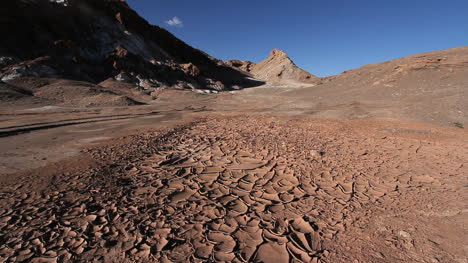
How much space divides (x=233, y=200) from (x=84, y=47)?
27.5m

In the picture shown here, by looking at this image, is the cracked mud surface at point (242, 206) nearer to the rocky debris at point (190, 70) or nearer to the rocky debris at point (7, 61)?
the rocky debris at point (7, 61)

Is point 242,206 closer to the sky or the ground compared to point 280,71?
closer to the ground

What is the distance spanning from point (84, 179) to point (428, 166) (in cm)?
628

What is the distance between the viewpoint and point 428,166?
15.0 feet

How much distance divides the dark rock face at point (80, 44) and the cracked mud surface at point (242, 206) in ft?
63.3

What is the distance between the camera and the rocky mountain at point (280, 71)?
38.7 metres

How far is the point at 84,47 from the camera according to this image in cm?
2389

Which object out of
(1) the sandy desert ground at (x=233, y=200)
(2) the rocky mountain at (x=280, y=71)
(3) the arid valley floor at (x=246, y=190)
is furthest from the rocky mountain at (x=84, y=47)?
(1) the sandy desert ground at (x=233, y=200)

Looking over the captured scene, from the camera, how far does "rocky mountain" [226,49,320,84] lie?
38737 millimetres

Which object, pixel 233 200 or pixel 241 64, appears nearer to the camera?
pixel 233 200

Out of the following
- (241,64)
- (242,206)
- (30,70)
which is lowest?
(242,206)

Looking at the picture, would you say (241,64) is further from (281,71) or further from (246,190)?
(246,190)

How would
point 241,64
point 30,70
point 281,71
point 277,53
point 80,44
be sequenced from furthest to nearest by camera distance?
1. point 241,64
2. point 277,53
3. point 281,71
4. point 80,44
5. point 30,70

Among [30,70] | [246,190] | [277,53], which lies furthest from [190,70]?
[246,190]
